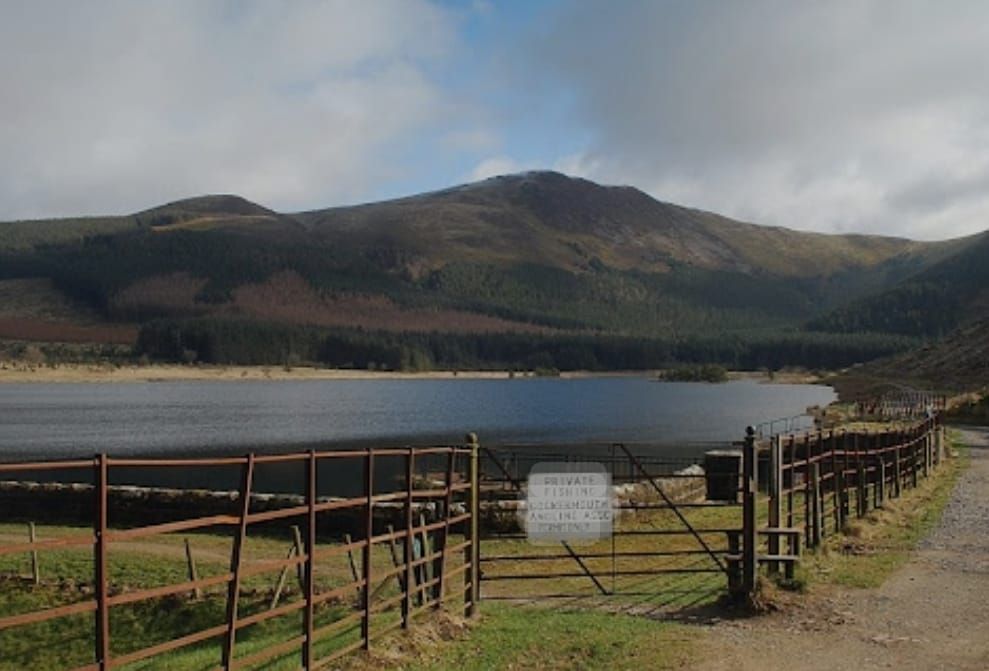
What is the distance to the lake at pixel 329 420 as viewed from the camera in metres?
68.3

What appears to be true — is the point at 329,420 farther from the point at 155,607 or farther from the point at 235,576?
the point at 235,576

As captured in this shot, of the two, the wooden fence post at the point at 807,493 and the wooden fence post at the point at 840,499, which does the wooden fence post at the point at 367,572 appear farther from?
the wooden fence post at the point at 840,499

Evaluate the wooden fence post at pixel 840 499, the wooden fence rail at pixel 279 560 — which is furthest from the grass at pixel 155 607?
the wooden fence post at pixel 840 499

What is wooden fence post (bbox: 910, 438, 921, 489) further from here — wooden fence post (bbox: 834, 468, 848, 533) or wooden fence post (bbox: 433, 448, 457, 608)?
wooden fence post (bbox: 433, 448, 457, 608)

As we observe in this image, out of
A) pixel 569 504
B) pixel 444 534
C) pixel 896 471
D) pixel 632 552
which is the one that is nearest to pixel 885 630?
pixel 569 504

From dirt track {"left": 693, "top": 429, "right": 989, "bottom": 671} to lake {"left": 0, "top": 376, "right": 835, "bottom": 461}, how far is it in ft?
91.4

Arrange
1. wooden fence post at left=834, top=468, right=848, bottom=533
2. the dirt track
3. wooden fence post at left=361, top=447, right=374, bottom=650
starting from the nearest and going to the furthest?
wooden fence post at left=361, top=447, right=374, bottom=650, the dirt track, wooden fence post at left=834, top=468, right=848, bottom=533

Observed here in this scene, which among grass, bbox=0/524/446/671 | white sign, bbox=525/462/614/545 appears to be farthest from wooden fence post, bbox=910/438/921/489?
white sign, bbox=525/462/614/545

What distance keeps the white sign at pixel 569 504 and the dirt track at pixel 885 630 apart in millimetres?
2511

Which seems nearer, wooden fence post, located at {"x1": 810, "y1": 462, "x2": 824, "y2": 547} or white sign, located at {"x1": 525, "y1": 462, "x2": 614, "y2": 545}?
white sign, located at {"x1": 525, "y1": 462, "x2": 614, "y2": 545}

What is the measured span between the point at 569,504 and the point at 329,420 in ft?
265

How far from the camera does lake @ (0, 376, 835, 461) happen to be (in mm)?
68312

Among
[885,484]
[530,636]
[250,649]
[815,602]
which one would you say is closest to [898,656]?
[815,602]

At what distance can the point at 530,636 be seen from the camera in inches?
488
